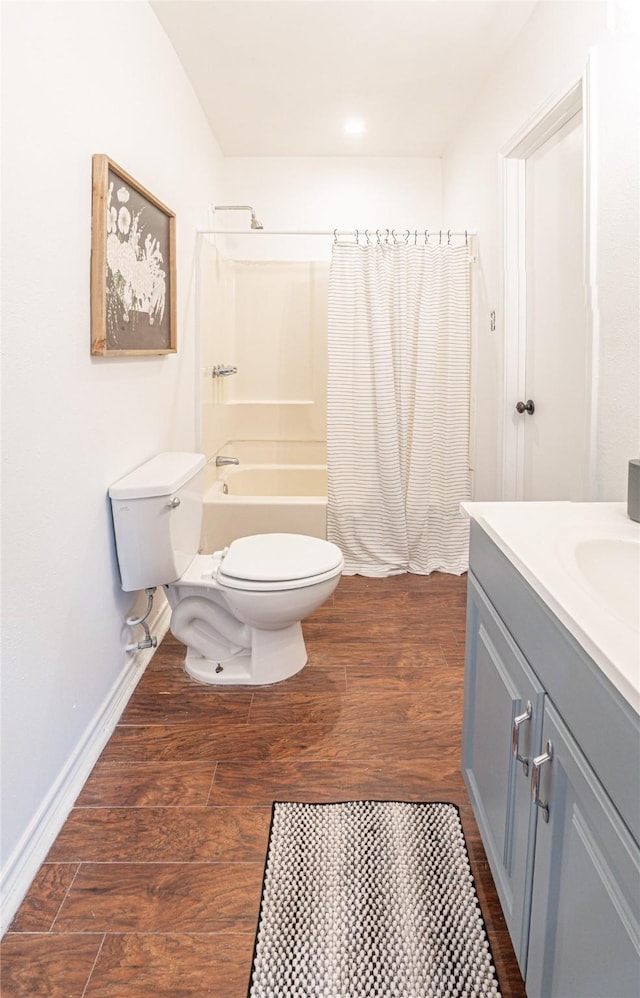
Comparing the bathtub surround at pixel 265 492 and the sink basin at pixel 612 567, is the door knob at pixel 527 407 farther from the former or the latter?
the sink basin at pixel 612 567

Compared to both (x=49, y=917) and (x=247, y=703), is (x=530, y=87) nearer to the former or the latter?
(x=247, y=703)

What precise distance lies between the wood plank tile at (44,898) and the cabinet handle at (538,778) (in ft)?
3.34

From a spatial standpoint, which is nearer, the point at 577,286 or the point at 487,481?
the point at 577,286

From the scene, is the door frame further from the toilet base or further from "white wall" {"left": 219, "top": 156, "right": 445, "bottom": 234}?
"white wall" {"left": 219, "top": 156, "right": 445, "bottom": 234}

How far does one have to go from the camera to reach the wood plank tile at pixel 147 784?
166 cm

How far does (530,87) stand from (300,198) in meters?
1.95

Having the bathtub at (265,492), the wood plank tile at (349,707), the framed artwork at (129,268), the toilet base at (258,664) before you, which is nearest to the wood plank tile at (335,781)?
the wood plank tile at (349,707)

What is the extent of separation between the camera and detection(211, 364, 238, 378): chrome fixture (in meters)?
3.52

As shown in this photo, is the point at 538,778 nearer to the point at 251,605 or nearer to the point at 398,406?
the point at 251,605

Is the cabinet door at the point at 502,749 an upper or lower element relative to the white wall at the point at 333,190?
lower

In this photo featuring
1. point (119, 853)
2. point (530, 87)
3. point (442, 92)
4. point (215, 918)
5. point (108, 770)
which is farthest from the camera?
point (442, 92)

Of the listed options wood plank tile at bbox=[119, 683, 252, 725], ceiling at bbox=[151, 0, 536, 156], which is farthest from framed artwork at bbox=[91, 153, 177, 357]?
wood plank tile at bbox=[119, 683, 252, 725]

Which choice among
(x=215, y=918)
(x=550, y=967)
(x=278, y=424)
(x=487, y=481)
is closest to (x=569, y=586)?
(x=550, y=967)

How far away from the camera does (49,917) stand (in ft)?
4.33
